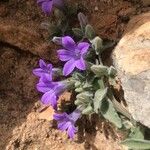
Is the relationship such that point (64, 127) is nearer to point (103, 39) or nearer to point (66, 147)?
point (66, 147)

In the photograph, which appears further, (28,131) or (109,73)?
(28,131)

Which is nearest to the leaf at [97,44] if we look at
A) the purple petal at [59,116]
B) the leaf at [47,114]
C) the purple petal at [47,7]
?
the purple petal at [47,7]

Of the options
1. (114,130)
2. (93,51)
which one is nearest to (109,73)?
(93,51)

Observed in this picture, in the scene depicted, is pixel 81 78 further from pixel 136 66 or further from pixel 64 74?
pixel 136 66

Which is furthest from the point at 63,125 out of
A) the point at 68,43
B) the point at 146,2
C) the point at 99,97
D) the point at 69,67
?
the point at 146,2

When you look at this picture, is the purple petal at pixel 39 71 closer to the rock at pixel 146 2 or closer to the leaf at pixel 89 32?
the leaf at pixel 89 32

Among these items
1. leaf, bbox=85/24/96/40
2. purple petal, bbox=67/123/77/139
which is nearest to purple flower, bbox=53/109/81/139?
purple petal, bbox=67/123/77/139
